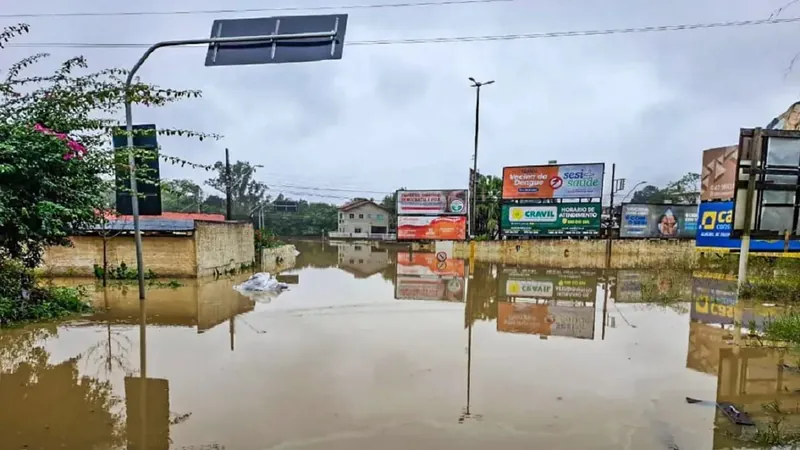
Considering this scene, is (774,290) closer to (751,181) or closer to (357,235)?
(751,181)

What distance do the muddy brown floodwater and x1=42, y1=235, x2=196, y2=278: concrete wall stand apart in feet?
10.7

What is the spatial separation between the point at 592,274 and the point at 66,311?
55.2 ft

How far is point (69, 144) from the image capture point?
7199mm

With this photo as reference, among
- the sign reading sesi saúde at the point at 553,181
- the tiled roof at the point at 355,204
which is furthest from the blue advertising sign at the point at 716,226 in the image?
the tiled roof at the point at 355,204

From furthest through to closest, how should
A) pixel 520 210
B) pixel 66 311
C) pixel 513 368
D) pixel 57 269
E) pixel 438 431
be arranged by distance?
pixel 520 210 < pixel 57 269 < pixel 66 311 < pixel 513 368 < pixel 438 431

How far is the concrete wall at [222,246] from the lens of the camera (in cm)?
1455

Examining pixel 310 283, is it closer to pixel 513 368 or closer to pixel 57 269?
pixel 57 269

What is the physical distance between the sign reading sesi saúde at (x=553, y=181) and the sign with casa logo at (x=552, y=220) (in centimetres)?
69

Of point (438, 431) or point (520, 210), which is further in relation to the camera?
point (520, 210)

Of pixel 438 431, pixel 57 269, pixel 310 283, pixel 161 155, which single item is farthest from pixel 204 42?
pixel 57 269

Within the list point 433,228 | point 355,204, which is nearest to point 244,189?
point 355,204

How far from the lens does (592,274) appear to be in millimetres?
17875

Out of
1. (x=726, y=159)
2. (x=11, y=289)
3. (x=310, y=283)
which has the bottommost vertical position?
(x=310, y=283)

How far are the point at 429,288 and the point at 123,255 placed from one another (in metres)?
9.52
